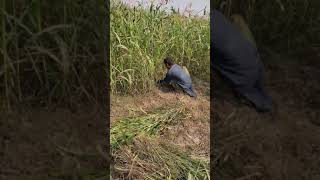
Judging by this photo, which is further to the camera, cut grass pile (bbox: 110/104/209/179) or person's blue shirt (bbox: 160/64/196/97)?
person's blue shirt (bbox: 160/64/196/97)

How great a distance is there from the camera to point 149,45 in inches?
102

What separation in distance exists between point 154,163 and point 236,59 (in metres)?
0.92

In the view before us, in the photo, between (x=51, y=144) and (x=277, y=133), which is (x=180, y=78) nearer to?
(x=277, y=133)

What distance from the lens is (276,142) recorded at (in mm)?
2188

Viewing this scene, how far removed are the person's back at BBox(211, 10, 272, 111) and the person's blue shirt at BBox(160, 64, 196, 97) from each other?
0.69ft

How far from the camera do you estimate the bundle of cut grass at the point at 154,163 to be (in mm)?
1883

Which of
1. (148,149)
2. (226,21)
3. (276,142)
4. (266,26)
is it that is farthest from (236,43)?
(148,149)

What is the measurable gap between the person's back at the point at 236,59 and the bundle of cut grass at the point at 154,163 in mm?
735

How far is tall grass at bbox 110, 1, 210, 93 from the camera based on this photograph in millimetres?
2420

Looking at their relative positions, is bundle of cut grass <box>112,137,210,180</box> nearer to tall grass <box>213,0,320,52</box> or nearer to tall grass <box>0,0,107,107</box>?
tall grass <box>0,0,107,107</box>

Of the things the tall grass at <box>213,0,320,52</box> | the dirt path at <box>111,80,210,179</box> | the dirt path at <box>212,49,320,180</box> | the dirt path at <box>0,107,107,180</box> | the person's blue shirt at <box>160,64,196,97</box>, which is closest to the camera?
the dirt path at <box>0,107,107,180</box>

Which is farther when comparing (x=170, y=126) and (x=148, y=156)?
(x=170, y=126)

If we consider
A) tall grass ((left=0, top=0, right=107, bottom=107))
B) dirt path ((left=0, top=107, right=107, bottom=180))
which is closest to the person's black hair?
tall grass ((left=0, top=0, right=107, bottom=107))

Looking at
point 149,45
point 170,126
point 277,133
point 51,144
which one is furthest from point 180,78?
point 51,144
